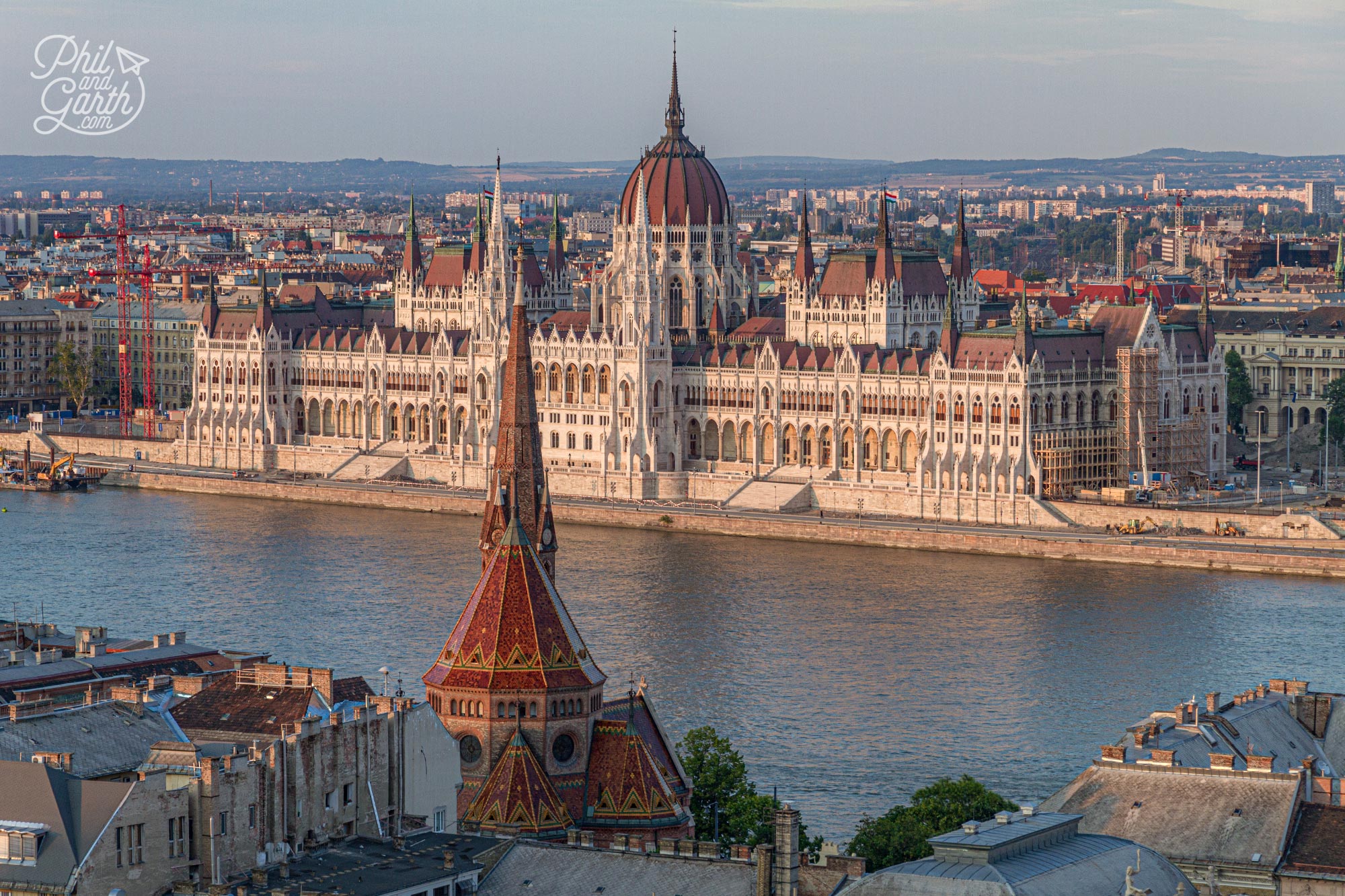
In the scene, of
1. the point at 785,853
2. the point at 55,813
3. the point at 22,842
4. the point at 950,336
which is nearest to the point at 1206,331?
the point at 950,336

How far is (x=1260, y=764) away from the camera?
4288 centimetres

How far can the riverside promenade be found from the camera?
90.6m

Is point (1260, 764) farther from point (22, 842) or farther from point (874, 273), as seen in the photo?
point (874, 273)

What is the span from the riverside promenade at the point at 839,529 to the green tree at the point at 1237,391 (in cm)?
2638

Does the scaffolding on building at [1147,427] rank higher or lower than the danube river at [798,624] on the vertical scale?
higher

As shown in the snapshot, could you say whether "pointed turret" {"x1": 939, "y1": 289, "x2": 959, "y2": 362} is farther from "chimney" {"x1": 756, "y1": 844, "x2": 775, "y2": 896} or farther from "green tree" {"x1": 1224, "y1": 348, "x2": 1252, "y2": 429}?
"chimney" {"x1": 756, "y1": 844, "x2": 775, "y2": 896}

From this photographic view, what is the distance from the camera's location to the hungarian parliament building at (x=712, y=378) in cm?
10219

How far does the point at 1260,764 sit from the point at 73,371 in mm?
106715

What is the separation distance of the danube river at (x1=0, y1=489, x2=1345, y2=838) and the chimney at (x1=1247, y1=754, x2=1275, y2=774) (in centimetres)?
1009

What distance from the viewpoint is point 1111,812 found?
4216cm

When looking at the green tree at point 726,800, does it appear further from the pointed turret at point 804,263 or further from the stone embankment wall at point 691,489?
the pointed turret at point 804,263

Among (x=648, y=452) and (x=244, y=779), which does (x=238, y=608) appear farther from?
(x=244, y=779)

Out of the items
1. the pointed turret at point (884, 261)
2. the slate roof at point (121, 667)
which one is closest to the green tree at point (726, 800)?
the slate roof at point (121, 667)

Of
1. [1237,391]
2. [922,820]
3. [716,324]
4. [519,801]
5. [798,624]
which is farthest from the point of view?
[1237,391]
